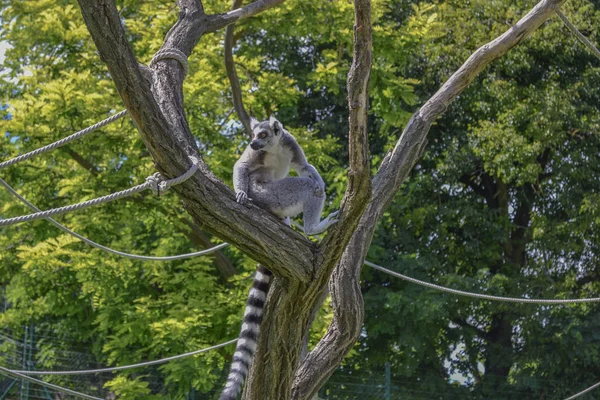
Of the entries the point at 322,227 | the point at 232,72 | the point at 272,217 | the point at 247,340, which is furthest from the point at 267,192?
the point at 232,72

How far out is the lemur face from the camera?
5371 mm

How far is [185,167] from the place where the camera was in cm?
391

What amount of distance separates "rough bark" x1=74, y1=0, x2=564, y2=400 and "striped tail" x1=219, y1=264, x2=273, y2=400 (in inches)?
2.7

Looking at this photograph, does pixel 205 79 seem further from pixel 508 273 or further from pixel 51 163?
pixel 508 273

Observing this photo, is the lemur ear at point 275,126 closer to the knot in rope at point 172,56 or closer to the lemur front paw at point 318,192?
the lemur front paw at point 318,192

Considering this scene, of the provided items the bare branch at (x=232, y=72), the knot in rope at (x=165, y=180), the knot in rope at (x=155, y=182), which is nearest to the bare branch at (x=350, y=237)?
the knot in rope at (x=165, y=180)

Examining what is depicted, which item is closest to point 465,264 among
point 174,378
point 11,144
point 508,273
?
point 508,273

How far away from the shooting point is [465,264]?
14.6 meters

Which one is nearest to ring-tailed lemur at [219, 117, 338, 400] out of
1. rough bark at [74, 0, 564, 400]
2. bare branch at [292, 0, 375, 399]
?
rough bark at [74, 0, 564, 400]

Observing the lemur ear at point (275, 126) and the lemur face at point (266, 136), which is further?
the lemur ear at point (275, 126)

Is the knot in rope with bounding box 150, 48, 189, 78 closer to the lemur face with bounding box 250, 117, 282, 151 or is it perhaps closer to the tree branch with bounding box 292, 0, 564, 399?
the lemur face with bounding box 250, 117, 282, 151

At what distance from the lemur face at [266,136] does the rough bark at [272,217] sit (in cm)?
67

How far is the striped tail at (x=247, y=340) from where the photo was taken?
416cm

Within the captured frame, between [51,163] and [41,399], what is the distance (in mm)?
3186
